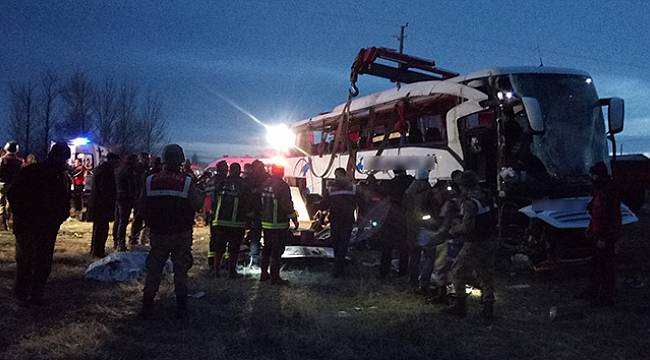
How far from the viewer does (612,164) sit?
395 inches

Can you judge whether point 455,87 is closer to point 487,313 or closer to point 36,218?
point 487,313

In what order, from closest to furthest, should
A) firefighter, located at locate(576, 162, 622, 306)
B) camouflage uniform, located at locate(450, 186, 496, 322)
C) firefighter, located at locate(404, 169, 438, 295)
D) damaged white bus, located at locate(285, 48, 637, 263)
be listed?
camouflage uniform, located at locate(450, 186, 496, 322), firefighter, located at locate(576, 162, 622, 306), firefighter, located at locate(404, 169, 438, 295), damaged white bus, located at locate(285, 48, 637, 263)

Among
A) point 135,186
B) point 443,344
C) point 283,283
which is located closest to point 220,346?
point 443,344

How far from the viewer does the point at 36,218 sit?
619 cm

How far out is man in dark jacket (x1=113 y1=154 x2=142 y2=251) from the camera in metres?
10.4

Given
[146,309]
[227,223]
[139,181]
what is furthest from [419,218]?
[139,181]

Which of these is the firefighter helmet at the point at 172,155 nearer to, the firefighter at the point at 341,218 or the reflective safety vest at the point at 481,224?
the reflective safety vest at the point at 481,224

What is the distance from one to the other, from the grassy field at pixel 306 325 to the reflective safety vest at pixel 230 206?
91 cm

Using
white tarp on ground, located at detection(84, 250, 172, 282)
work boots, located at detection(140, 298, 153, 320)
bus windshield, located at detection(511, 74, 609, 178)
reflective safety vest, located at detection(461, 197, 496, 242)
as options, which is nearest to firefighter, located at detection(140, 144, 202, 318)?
work boots, located at detection(140, 298, 153, 320)

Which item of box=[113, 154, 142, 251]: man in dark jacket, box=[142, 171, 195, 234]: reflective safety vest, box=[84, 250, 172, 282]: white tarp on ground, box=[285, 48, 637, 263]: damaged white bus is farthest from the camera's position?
box=[113, 154, 142, 251]: man in dark jacket

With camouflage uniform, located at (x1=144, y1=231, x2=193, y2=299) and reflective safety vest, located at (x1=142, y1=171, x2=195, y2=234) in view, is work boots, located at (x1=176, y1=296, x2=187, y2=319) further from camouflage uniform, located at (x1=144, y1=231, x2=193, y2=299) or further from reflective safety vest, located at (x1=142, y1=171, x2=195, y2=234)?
reflective safety vest, located at (x1=142, y1=171, x2=195, y2=234)

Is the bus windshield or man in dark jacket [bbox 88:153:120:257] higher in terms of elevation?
the bus windshield

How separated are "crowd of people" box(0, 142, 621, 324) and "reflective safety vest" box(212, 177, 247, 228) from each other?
0.02 meters

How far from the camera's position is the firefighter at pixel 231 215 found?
858 centimetres
